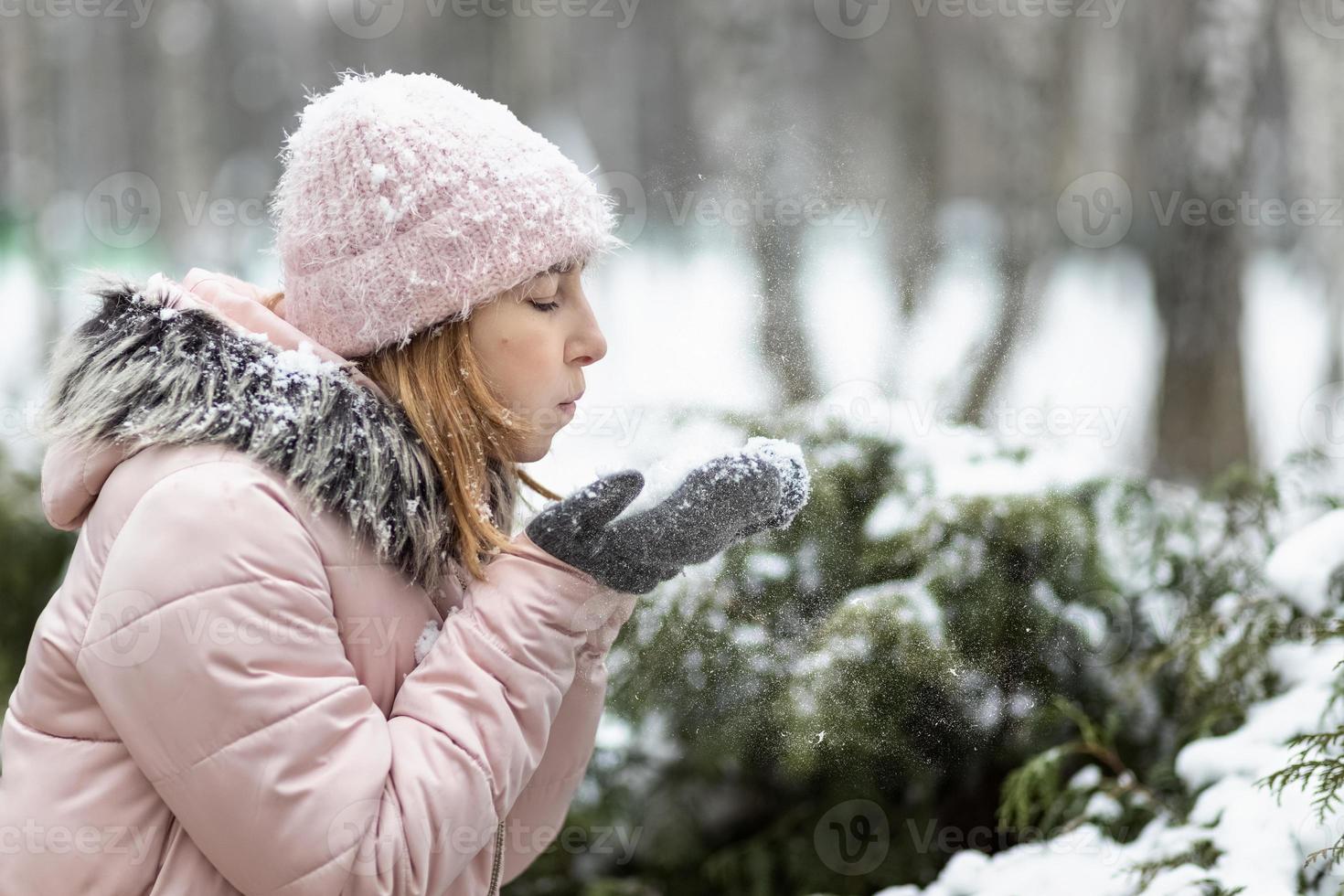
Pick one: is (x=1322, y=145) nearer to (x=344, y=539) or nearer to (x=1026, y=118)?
(x=1026, y=118)

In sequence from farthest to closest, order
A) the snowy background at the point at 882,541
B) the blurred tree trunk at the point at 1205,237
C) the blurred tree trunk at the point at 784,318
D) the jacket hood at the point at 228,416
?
the blurred tree trunk at the point at 1205,237 < the blurred tree trunk at the point at 784,318 < the snowy background at the point at 882,541 < the jacket hood at the point at 228,416

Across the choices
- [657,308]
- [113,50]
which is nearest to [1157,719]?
[657,308]

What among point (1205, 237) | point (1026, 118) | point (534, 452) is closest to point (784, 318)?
point (534, 452)

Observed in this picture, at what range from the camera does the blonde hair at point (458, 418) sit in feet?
5.14

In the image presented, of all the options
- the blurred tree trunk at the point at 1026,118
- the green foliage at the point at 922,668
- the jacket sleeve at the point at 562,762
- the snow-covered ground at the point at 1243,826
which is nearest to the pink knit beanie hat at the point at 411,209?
the jacket sleeve at the point at 562,762

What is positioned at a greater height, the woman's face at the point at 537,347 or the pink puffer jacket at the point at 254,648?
the woman's face at the point at 537,347

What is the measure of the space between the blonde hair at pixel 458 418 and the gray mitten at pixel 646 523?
0.11 metres

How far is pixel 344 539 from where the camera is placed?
4.79ft

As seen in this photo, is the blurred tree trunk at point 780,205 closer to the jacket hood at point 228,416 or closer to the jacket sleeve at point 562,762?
the jacket sleeve at point 562,762

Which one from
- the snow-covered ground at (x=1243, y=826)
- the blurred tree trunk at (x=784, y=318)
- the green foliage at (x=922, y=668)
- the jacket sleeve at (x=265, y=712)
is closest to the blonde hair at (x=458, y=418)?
the jacket sleeve at (x=265, y=712)

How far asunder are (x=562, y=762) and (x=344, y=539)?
0.52 metres

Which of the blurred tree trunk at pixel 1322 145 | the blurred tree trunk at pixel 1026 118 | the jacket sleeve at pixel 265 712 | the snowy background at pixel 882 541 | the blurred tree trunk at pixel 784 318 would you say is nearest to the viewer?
the jacket sleeve at pixel 265 712

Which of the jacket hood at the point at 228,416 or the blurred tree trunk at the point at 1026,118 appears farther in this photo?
the blurred tree trunk at the point at 1026,118

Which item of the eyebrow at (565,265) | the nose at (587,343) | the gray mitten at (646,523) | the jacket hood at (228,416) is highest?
the eyebrow at (565,265)
